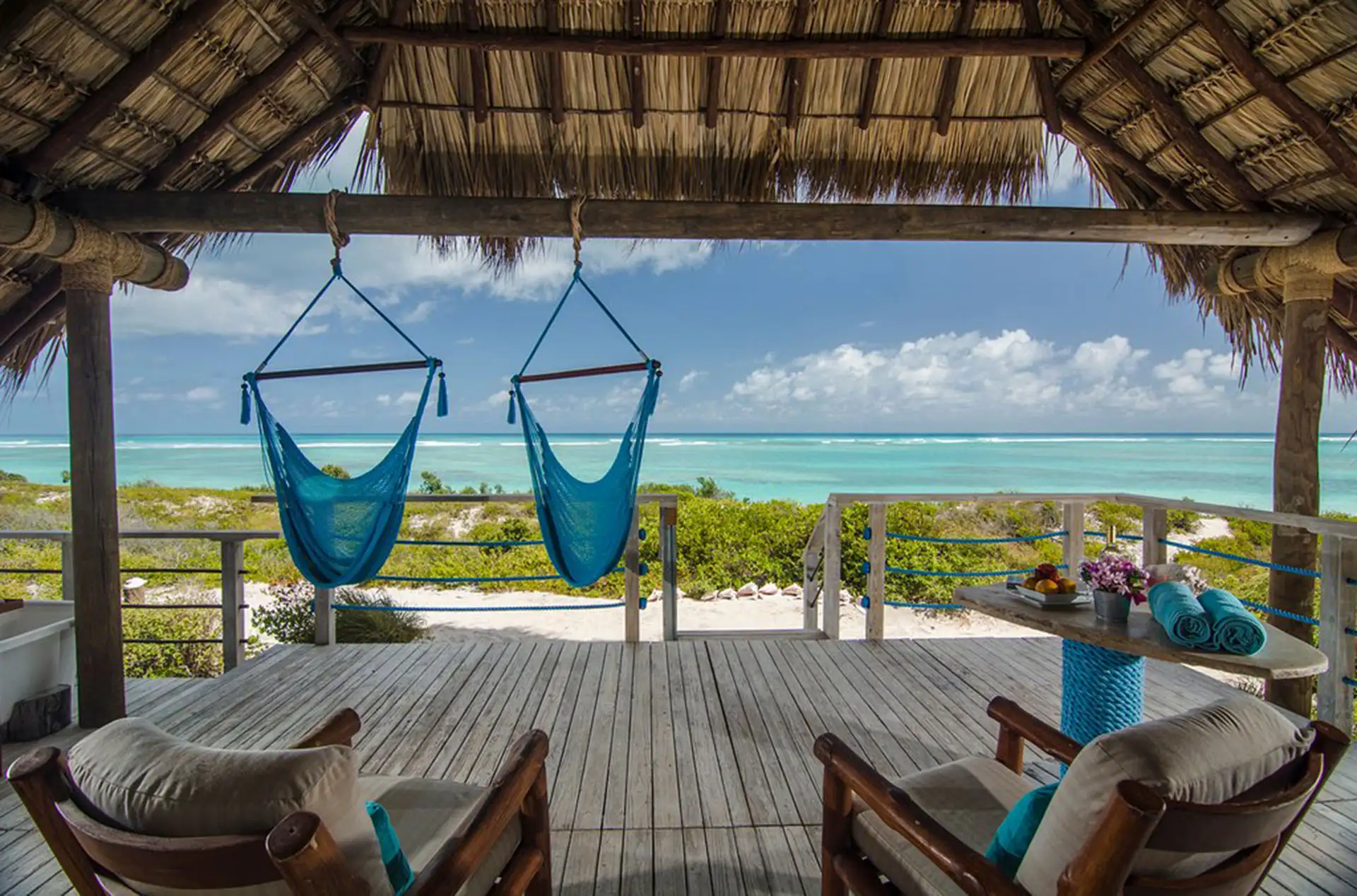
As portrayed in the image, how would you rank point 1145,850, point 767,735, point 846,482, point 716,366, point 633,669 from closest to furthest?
point 1145,850
point 767,735
point 633,669
point 846,482
point 716,366

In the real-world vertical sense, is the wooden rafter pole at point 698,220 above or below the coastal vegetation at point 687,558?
above

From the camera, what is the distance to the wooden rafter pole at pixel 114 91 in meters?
1.97

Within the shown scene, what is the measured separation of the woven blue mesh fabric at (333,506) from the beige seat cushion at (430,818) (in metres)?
1.27

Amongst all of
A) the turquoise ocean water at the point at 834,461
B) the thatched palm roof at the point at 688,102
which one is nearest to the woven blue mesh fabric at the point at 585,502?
the thatched palm roof at the point at 688,102

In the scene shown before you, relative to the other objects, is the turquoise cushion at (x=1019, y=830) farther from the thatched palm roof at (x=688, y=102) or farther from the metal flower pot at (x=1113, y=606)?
the thatched palm roof at (x=688, y=102)

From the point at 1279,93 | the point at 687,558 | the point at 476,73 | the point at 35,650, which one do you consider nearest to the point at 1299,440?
the point at 1279,93

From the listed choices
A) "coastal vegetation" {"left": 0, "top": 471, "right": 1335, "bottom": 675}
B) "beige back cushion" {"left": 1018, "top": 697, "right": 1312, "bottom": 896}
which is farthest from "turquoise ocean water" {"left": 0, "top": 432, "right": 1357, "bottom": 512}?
"beige back cushion" {"left": 1018, "top": 697, "right": 1312, "bottom": 896}

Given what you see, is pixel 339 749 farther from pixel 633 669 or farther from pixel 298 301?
pixel 298 301

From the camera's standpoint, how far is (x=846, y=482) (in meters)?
18.9

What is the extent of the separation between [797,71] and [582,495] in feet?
5.76

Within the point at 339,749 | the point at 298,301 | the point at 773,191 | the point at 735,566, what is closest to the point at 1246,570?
the point at 735,566

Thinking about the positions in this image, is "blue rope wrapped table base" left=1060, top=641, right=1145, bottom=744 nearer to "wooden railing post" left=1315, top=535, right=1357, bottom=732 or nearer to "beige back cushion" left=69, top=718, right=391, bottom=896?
"wooden railing post" left=1315, top=535, right=1357, bottom=732

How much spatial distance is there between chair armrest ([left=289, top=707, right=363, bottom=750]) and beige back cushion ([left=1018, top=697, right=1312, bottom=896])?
1143 millimetres

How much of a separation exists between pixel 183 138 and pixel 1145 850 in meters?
3.12
